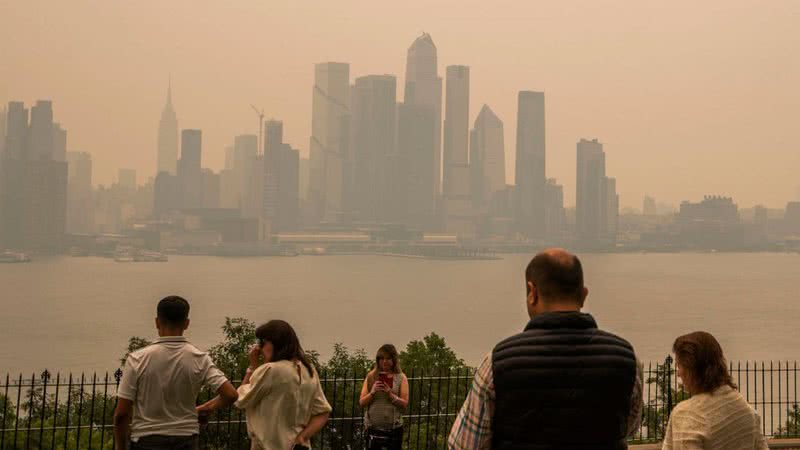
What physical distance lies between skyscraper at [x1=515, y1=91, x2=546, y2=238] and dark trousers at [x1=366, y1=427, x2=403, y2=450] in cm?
15311

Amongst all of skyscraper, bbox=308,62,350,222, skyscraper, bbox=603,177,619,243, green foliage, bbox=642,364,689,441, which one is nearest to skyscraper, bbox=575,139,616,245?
skyscraper, bbox=603,177,619,243

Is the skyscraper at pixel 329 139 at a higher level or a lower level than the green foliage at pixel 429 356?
higher

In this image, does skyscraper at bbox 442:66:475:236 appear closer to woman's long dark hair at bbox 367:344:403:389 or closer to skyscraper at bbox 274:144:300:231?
skyscraper at bbox 274:144:300:231

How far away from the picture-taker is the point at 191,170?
160 metres

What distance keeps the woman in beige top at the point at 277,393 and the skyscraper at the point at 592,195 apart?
147358 millimetres

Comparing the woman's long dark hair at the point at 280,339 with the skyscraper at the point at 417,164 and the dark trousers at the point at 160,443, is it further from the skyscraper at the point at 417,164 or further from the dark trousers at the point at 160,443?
the skyscraper at the point at 417,164

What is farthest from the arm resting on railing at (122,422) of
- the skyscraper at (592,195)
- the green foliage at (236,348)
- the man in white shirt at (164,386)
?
the skyscraper at (592,195)

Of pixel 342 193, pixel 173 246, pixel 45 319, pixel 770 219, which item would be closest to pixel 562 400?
pixel 45 319

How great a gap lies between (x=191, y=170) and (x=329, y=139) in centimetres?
2948

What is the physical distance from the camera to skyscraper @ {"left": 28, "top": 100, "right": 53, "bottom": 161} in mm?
134000

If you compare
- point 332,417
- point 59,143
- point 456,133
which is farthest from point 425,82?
point 332,417

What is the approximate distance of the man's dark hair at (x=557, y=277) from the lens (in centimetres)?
229

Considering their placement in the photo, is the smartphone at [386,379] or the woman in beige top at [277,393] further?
the smartphone at [386,379]

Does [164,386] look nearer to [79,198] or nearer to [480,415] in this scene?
[480,415]
